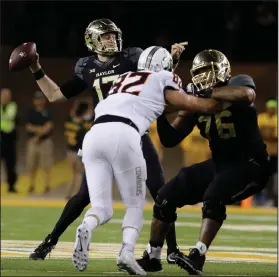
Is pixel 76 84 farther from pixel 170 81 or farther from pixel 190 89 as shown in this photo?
pixel 170 81

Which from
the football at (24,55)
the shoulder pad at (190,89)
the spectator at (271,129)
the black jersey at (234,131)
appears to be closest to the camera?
the black jersey at (234,131)

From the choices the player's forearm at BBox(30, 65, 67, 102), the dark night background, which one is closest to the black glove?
the player's forearm at BBox(30, 65, 67, 102)

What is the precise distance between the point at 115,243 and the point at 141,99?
323 cm

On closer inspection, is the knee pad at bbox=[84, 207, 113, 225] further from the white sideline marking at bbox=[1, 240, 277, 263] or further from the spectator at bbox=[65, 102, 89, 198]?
the spectator at bbox=[65, 102, 89, 198]

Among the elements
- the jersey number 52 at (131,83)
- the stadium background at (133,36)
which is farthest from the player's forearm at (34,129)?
the jersey number 52 at (131,83)

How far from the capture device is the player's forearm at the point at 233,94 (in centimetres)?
642

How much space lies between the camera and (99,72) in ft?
23.9

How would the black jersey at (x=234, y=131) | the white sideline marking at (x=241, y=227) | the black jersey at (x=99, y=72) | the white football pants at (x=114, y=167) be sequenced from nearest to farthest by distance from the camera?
the white football pants at (x=114, y=167) → the black jersey at (x=234, y=131) → the black jersey at (x=99, y=72) → the white sideline marking at (x=241, y=227)

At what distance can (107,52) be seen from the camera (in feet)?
23.9

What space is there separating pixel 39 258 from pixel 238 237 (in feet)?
11.7

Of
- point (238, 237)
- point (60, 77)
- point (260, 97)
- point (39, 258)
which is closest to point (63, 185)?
point (60, 77)

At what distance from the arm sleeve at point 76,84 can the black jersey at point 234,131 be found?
40.3 inches

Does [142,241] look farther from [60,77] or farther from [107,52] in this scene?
[60,77]

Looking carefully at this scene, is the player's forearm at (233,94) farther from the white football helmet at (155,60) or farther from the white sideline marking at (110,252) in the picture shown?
the white sideline marking at (110,252)
